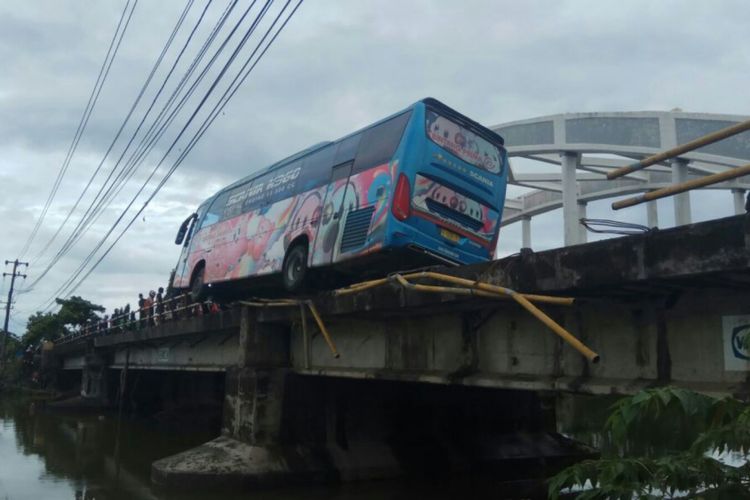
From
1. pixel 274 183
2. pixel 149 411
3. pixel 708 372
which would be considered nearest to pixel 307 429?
pixel 274 183

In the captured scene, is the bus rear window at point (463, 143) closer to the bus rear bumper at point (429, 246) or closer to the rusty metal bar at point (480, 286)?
the bus rear bumper at point (429, 246)

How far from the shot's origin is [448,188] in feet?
38.1

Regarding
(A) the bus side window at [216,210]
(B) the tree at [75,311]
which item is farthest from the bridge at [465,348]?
(B) the tree at [75,311]

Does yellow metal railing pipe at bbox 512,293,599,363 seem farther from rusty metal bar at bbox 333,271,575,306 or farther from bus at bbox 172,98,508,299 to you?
bus at bbox 172,98,508,299

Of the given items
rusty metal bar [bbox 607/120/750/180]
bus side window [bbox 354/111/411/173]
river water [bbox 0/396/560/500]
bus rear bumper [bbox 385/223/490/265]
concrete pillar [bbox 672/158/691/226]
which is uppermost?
concrete pillar [bbox 672/158/691/226]

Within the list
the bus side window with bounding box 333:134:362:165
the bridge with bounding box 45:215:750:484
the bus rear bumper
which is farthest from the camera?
the bus side window with bounding box 333:134:362:165

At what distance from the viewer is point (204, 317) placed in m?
16.7

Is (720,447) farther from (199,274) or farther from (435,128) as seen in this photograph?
(199,274)

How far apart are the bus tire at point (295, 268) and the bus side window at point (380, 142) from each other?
78.6 inches

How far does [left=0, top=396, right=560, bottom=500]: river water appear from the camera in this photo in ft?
42.7

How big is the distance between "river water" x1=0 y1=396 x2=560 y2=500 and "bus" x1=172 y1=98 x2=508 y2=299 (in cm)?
412

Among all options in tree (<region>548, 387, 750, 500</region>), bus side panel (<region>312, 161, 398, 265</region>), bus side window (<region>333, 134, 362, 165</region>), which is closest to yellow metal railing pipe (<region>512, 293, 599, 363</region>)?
tree (<region>548, 387, 750, 500</region>)

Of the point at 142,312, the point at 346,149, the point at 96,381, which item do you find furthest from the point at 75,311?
the point at 346,149

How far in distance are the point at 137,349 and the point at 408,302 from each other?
20.5 m
